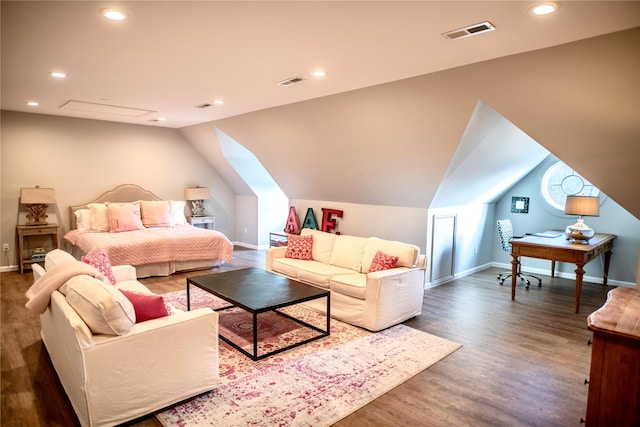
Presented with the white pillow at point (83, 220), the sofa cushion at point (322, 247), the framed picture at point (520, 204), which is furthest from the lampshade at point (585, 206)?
the white pillow at point (83, 220)

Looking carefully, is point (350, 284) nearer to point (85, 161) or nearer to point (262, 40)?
point (262, 40)

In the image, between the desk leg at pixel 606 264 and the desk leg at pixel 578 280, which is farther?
the desk leg at pixel 606 264

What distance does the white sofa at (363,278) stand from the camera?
12.0 feet

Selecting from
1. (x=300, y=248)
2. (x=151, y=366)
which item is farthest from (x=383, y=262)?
(x=151, y=366)

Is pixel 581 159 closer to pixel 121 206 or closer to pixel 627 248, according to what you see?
pixel 627 248

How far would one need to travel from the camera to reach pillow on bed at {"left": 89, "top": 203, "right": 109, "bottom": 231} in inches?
242

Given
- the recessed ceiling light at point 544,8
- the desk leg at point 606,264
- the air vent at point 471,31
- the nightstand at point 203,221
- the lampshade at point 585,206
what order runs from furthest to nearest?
the nightstand at point 203,221 → the desk leg at point 606,264 → the lampshade at point 585,206 → the air vent at point 471,31 → the recessed ceiling light at point 544,8

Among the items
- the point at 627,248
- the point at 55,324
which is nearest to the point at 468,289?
the point at 627,248

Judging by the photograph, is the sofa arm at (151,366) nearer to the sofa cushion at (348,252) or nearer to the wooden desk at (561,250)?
the sofa cushion at (348,252)

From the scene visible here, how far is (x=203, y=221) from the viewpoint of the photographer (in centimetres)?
771

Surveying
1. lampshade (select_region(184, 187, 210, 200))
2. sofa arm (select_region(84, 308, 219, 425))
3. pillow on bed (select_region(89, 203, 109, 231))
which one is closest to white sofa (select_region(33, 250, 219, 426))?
sofa arm (select_region(84, 308, 219, 425))

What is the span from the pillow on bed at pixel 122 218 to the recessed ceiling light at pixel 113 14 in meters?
4.45

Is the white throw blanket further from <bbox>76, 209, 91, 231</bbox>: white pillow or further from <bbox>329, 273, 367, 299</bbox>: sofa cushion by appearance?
<bbox>76, 209, 91, 231</bbox>: white pillow

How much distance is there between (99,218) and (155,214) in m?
0.85
